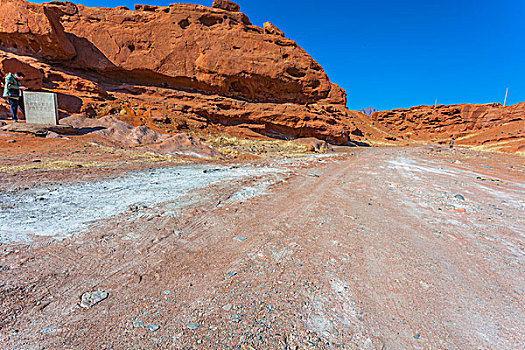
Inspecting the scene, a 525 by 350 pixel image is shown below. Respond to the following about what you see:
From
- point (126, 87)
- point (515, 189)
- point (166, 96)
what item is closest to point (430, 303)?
point (515, 189)

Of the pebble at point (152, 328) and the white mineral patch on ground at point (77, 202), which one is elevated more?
the pebble at point (152, 328)

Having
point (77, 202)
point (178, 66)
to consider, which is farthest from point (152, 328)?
point (178, 66)

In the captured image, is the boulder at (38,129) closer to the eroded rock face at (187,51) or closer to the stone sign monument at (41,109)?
the stone sign monument at (41,109)

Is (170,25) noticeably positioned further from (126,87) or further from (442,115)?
(442,115)

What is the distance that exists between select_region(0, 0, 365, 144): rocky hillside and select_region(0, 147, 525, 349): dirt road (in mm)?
14796

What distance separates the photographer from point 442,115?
5388 centimetres

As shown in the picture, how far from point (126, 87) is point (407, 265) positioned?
23.8 meters

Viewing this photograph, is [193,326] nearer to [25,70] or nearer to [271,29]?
[25,70]

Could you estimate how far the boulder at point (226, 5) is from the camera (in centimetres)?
2286

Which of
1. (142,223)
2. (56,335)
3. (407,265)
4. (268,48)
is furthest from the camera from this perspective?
(268,48)

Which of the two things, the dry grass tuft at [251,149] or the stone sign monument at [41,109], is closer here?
the stone sign monument at [41,109]

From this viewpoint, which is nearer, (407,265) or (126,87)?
(407,265)

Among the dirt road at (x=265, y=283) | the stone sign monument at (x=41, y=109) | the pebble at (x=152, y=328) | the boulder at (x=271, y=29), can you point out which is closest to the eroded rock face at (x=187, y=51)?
the boulder at (x=271, y=29)

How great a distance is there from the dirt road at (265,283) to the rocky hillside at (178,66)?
14.8m
